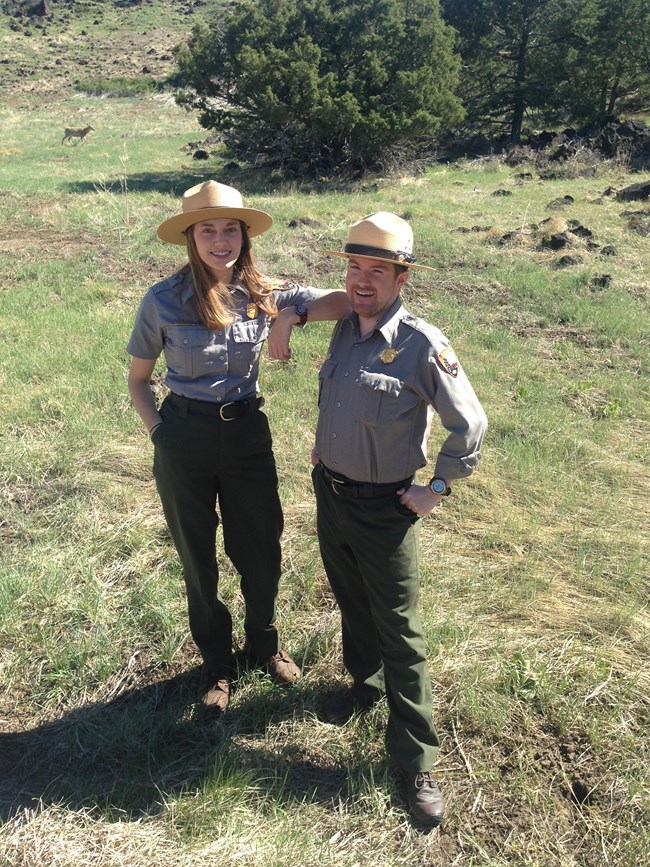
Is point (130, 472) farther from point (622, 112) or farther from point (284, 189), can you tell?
point (622, 112)

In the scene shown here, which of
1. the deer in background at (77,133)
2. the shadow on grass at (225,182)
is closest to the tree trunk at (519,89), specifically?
the shadow on grass at (225,182)

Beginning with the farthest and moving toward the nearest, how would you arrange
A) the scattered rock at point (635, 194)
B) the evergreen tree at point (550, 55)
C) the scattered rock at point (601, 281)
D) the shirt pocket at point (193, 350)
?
1. the evergreen tree at point (550, 55)
2. the scattered rock at point (635, 194)
3. the scattered rock at point (601, 281)
4. the shirt pocket at point (193, 350)

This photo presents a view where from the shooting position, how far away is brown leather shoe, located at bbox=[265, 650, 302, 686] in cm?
313

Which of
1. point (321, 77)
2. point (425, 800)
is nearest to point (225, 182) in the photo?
point (321, 77)

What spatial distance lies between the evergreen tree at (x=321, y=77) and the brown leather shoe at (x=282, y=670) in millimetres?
17737

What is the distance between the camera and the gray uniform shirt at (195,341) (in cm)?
259

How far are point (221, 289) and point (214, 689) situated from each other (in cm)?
172

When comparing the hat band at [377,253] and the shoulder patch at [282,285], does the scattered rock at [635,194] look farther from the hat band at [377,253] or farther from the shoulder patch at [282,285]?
the hat band at [377,253]

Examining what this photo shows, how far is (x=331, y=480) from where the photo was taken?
2.58 meters

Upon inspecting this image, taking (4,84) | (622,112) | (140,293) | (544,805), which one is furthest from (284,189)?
(4,84)

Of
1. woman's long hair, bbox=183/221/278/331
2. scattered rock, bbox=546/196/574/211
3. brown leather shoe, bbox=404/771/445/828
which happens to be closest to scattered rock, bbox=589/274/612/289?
scattered rock, bbox=546/196/574/211

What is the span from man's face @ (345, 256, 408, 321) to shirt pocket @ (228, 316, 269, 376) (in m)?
0.47

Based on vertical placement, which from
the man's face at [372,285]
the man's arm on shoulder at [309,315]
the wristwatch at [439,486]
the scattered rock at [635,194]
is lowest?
the scattered rock at [635,194]

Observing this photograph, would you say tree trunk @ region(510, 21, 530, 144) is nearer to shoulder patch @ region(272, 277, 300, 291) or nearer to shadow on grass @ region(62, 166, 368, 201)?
shadow on grass @ region(62, 166, 368, 201)
